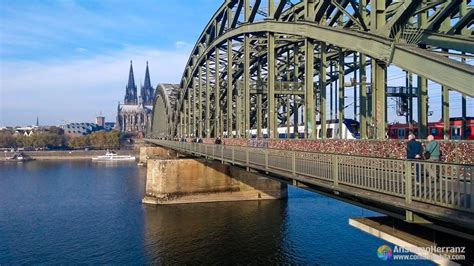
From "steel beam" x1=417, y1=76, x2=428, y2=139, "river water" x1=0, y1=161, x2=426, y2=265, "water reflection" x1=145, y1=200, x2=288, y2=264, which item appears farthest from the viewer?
"water reflection" x1=145, y1=200, x2=288, y2=264

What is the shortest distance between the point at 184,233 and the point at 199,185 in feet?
41.3

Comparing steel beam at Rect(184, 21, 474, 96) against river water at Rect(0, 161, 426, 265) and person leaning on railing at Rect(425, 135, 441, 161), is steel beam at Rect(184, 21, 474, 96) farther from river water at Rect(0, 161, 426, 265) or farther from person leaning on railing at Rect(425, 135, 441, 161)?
river water at Rect(0, 161, 426, 265)

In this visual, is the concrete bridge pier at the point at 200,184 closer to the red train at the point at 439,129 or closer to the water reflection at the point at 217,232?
the water reflection at the point at 217,232

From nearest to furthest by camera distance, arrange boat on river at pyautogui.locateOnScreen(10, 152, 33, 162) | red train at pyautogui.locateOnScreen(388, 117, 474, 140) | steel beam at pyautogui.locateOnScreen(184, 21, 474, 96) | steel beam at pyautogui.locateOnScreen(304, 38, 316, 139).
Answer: steel beam at pyautogui.locateOnScreen(184, 21, 474, 96)
steel beam at pyautogui.locateOnScreen(304, 38, 316, 139)
red train at pyautogui.locateOnScreen(388, 117, 474, 140)
boat on river at pyautogui.locateOnScreen(10, 152, 33, 162)

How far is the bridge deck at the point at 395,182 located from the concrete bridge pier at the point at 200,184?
27.2m

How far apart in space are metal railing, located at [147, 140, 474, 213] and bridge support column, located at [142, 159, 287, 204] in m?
25.8

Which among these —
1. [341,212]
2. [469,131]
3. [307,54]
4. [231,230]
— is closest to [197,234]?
[231,230]

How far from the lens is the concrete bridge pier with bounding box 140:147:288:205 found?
43.5 m

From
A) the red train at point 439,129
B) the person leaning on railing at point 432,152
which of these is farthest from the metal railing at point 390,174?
the red train at point 439,129

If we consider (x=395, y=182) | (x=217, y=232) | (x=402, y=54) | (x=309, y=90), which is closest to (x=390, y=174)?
(x=395, y=182)

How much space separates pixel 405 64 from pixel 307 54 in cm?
996

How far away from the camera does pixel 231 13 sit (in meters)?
40.7

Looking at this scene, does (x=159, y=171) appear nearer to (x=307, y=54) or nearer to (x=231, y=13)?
(x=231, y=13)

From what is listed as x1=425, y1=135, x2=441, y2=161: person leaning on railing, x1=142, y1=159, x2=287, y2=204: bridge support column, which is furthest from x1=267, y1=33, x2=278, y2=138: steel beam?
x1=425, y1=135, x2=441, y2=161: person leaning on railing
